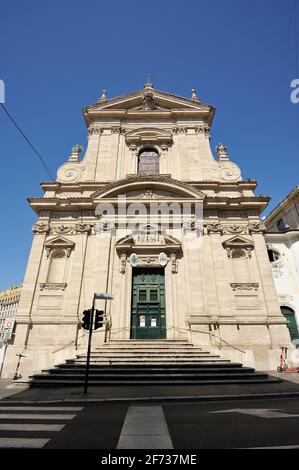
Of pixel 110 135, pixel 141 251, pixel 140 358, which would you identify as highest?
pixel 110 135

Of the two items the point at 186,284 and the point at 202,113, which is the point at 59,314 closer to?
the point at 186,284

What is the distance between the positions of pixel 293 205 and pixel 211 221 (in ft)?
47.0

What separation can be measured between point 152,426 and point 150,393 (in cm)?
391

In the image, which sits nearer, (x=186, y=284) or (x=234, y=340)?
(x=234, y=340)

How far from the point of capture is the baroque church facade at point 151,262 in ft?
50.9

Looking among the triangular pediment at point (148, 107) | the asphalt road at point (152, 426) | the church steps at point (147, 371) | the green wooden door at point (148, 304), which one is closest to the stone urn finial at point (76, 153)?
the triangular pediment at point (148, 107)

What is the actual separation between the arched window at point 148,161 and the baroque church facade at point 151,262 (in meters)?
0.18

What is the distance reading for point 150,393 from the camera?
8.63 m

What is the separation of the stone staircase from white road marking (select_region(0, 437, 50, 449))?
6651 mm

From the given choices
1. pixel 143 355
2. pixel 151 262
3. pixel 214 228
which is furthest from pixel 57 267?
pixel 214 228

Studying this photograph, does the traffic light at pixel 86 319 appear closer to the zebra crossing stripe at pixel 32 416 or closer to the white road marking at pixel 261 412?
the zebra crossing stripe at pixel 32 416

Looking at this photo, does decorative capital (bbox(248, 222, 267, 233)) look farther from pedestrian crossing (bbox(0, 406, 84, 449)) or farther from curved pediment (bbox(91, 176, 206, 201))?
pedestrian crossing (bbox(0, 406, 84, 449))

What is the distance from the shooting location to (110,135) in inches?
917

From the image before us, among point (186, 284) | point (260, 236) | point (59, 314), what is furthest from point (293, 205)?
point (59, 314)
